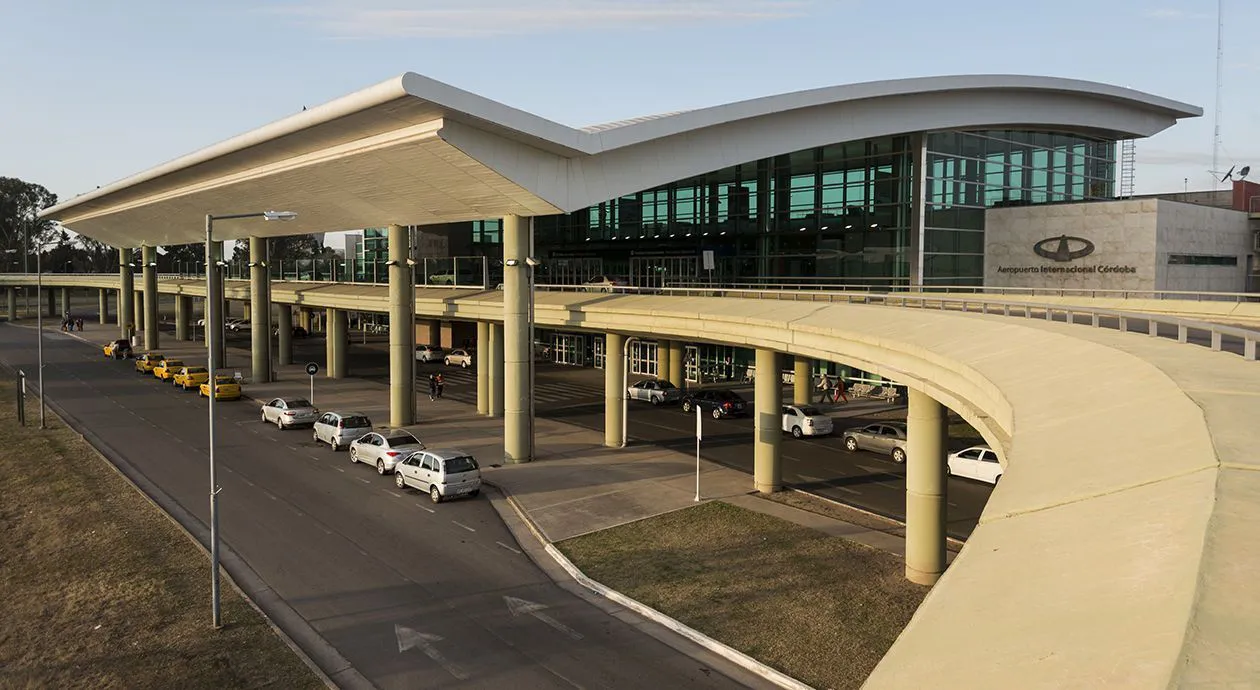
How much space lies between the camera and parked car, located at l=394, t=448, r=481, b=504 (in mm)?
26672

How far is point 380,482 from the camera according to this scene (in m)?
29.4

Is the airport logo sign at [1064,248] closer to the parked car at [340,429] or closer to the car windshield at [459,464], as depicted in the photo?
the car windshield at [459,464]

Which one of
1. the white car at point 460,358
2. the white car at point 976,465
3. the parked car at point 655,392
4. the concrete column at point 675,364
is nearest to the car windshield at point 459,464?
the white car at point 976,465

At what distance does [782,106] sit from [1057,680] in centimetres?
3488

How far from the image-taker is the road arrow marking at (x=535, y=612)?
16562 mm

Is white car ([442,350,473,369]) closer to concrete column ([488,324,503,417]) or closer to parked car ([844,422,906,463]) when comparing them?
concrete column ([488,324,503,417])

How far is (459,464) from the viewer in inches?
1066

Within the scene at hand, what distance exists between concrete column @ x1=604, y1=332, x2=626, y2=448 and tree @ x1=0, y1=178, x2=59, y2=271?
165880mm

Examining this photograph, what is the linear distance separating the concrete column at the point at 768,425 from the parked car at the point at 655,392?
68.2ft

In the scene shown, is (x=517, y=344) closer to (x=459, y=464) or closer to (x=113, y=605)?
(x=459, y=464)

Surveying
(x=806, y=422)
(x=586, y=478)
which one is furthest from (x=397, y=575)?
(x=806, y=422)

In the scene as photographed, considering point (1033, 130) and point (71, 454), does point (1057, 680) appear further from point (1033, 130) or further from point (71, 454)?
point (1033, 130)

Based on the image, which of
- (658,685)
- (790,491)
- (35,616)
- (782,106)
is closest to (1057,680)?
(658,685)

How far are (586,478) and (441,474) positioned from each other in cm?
556
